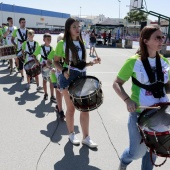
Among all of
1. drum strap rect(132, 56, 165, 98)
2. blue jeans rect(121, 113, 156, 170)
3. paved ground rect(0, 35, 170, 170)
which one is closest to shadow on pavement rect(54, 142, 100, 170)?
paved ground rect(0, 35, 170, 170)

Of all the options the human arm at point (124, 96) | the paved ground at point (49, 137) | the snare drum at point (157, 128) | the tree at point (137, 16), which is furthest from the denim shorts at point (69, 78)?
the tree at point (137, 16)

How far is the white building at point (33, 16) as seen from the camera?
69625 millimetres

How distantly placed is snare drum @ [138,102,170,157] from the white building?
70529mm

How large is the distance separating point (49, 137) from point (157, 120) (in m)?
2.31

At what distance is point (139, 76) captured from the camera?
7.93ft

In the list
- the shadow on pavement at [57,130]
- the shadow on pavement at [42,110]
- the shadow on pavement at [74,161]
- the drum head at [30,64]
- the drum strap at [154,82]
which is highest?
the drum strap at [154,82]

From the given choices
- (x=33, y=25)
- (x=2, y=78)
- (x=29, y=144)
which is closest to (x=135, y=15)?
(x=33, y=25)

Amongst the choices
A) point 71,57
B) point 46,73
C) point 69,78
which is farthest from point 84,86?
point 46,73

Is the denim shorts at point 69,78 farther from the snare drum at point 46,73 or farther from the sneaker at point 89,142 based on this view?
the snare drum at point 46,73

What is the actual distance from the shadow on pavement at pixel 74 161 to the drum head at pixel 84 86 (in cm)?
90

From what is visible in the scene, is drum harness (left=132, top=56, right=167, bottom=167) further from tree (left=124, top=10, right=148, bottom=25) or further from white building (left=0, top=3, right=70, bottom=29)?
white building (left=0, top=3, right=70, bottom=29)

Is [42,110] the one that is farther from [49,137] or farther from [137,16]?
[137,16]

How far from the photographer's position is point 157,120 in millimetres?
2207

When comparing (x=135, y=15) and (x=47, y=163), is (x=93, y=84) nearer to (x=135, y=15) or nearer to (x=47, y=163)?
(x=47, y=163)
